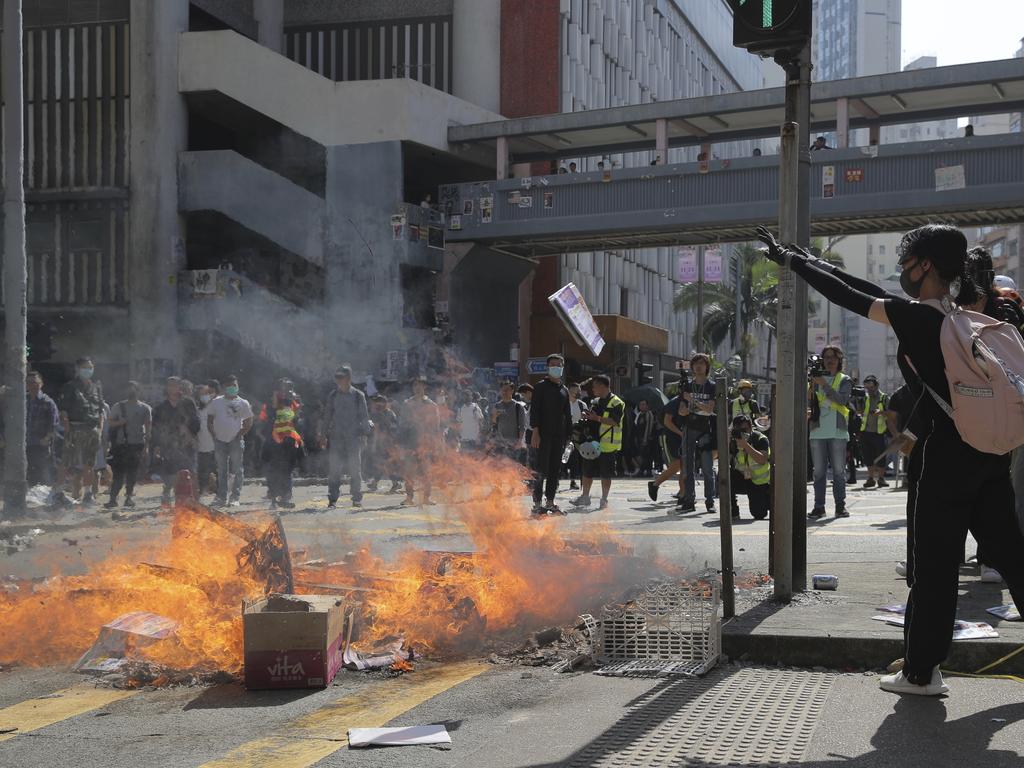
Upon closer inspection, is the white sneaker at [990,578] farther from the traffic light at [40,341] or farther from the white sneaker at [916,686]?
the traffic light at [40,341]

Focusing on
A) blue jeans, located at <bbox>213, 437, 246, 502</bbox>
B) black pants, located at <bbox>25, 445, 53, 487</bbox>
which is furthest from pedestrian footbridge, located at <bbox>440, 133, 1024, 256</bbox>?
black pants, located at <bbox>25, 445, 53, 487</bbox>

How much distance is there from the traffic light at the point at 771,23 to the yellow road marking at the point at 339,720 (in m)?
3.43

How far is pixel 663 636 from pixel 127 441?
1067cm

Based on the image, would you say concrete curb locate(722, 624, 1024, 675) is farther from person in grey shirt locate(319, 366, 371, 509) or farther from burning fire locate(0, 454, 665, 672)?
person in grey shirt locate(319, 366, 371, 509)

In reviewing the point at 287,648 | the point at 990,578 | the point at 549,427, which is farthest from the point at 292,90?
the point at 287,648

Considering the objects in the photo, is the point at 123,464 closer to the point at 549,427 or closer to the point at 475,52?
the point at 549,427

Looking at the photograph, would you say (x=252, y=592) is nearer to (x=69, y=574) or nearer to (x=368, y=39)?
(x=69, y=574)

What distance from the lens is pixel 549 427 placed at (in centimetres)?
1300

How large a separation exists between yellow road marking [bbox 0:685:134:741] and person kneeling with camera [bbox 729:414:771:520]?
791 centimetres

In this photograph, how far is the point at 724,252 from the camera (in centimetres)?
5475

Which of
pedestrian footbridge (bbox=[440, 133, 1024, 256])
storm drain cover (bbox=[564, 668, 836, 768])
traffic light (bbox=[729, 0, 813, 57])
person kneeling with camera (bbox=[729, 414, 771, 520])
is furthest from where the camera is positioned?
pedestrian footbridge (bbox=[440, 133, 1024, 256])

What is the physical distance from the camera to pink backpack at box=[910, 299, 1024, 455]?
13.6 feet

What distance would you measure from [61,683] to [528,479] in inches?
325

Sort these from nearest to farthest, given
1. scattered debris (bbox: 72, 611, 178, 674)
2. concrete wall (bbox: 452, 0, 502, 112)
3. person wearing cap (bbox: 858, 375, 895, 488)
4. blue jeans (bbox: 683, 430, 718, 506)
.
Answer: scattered debris (bbox: 72, 611, 178, 674), blue jeans (bbox: 683, 430, 718, 506), person wearing cap (bbox: 858, 375, 895, 488), concrete wall (bbox: 452, 0, 502, 112)
